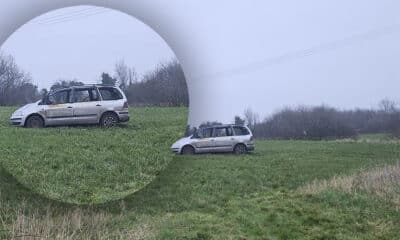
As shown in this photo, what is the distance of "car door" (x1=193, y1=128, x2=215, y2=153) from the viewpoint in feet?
13.3

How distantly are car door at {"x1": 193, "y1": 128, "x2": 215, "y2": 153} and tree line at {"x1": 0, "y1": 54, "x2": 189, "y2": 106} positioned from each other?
312mm

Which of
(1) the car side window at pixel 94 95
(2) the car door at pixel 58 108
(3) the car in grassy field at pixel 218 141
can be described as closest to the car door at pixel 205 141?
(3) the car in grassy field at pixel 218 141

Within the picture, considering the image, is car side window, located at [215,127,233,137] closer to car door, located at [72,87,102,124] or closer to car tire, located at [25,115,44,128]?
car door, located at [72,87,102,124]

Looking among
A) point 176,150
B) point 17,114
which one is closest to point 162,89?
point 176,150

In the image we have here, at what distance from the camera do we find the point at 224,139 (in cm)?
416

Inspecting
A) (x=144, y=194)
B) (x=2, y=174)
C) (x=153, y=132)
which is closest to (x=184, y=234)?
(x=144, y=194)

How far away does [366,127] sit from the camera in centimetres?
435

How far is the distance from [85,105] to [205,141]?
0.93 meters

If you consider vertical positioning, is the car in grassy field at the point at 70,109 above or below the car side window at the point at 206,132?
above

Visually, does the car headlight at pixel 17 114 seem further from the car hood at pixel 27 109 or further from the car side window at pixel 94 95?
the car side window at pixel 94 95

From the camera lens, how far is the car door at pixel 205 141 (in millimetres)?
4051

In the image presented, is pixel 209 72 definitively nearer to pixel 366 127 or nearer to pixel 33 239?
pixel 366 127

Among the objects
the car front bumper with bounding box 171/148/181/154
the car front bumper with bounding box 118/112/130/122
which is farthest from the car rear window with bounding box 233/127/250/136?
the car front bumper with bounding box 118/112/130/122

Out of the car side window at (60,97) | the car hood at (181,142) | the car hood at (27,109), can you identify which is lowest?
the car hood at (181,142)
